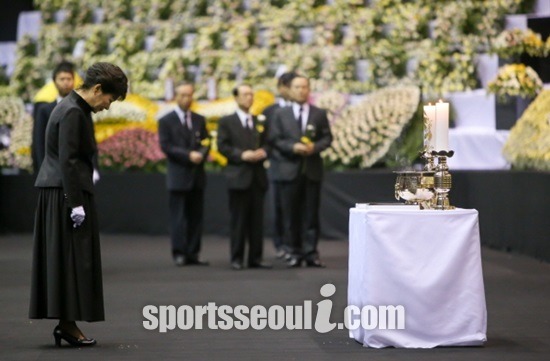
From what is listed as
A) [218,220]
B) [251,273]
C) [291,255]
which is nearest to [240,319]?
[251,273]

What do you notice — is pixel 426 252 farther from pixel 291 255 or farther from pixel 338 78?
pixel 338 78

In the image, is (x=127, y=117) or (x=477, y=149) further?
(x=127, y=117)

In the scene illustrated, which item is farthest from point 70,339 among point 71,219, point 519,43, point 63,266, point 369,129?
point 519,43

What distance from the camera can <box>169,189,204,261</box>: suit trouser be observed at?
10.9m

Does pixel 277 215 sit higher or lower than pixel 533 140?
lower

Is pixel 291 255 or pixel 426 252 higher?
pixel 426 252

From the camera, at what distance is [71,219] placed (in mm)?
6090

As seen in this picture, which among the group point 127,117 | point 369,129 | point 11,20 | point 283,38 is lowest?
point 369,129

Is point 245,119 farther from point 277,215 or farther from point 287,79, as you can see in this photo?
point 277,215

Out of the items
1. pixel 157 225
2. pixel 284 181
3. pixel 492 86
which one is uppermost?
pixel 492 86

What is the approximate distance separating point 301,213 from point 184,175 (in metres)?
1.13

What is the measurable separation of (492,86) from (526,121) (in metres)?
1.72

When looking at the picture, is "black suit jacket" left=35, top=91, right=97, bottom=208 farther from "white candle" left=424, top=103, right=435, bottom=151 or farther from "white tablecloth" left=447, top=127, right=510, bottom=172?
"white tablecloth" left=447, top=127, right=510, bottom=172

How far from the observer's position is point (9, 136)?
1589 centimetres
